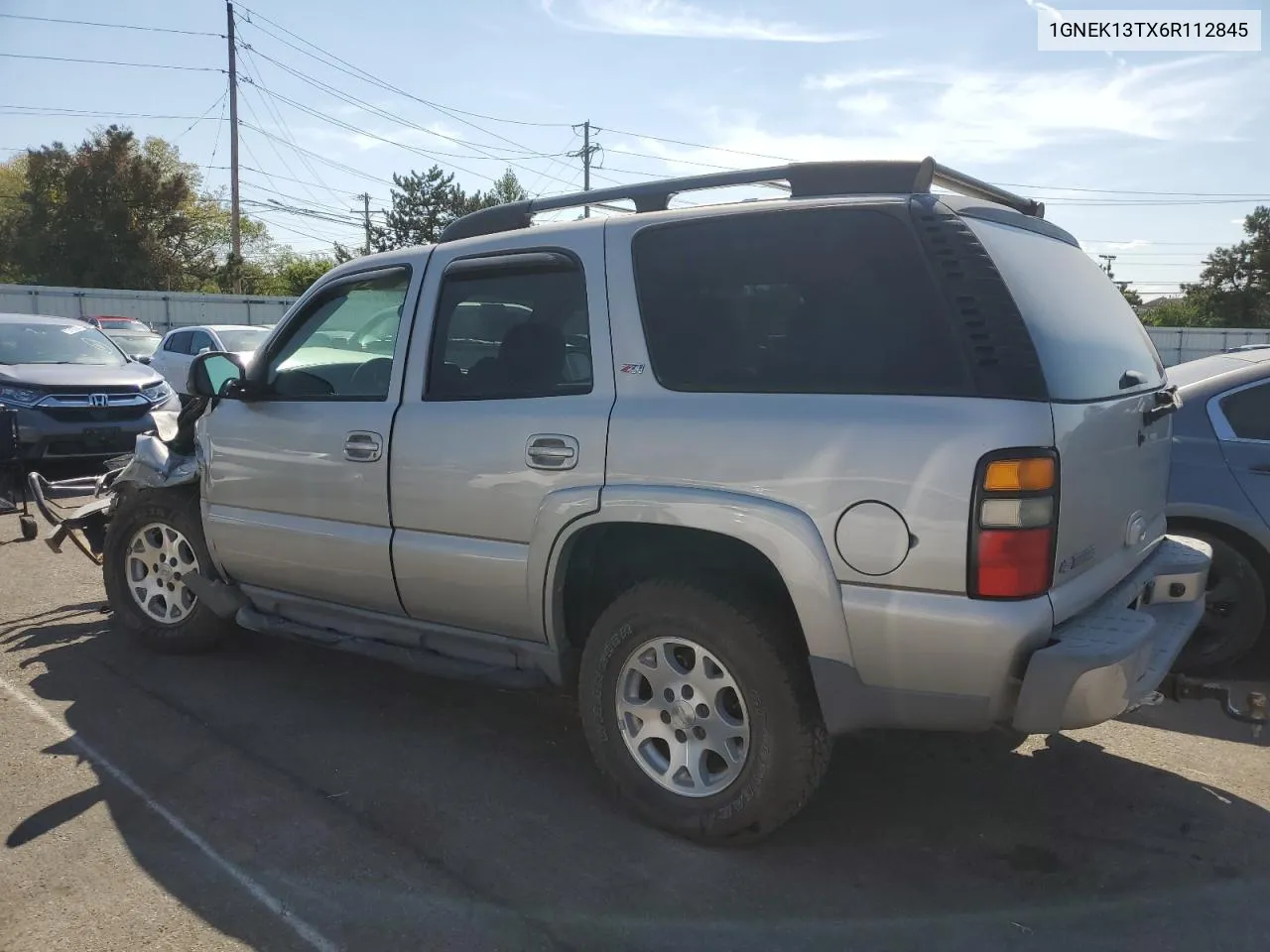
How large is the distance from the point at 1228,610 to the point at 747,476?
320 centimetres

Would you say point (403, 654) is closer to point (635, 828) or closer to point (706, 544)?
point (635, 828)

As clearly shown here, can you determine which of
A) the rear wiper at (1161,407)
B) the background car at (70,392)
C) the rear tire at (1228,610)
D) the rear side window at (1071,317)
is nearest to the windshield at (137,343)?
the background car at (70,392)

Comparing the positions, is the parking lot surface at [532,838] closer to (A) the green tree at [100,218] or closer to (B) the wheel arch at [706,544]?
(B) the wheel arch at [706,544]

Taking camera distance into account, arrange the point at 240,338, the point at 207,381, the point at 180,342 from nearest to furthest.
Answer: the point at 207,381 → the point at 240,338 → the point at 180,342

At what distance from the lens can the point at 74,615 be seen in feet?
18.9

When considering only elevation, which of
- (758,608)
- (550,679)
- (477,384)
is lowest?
(550,679)

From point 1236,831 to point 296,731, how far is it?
3511mm

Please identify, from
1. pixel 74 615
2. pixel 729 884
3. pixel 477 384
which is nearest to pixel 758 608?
pixel 729 884

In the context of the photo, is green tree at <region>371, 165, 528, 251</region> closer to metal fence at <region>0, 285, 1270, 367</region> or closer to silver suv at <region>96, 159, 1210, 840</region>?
metal fence at <region>0, 285, 1270, 367</region>

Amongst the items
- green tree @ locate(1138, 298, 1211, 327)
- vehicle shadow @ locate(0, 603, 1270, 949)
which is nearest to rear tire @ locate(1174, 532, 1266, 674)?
vehicle shadow @ locate(0, 603, 1270, 949)

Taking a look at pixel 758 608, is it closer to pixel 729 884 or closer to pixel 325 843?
pixel 729 884

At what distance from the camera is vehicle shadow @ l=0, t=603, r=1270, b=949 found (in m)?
2.91

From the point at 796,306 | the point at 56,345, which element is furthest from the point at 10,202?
the point at 796,306

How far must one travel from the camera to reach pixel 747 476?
3.00 meters
